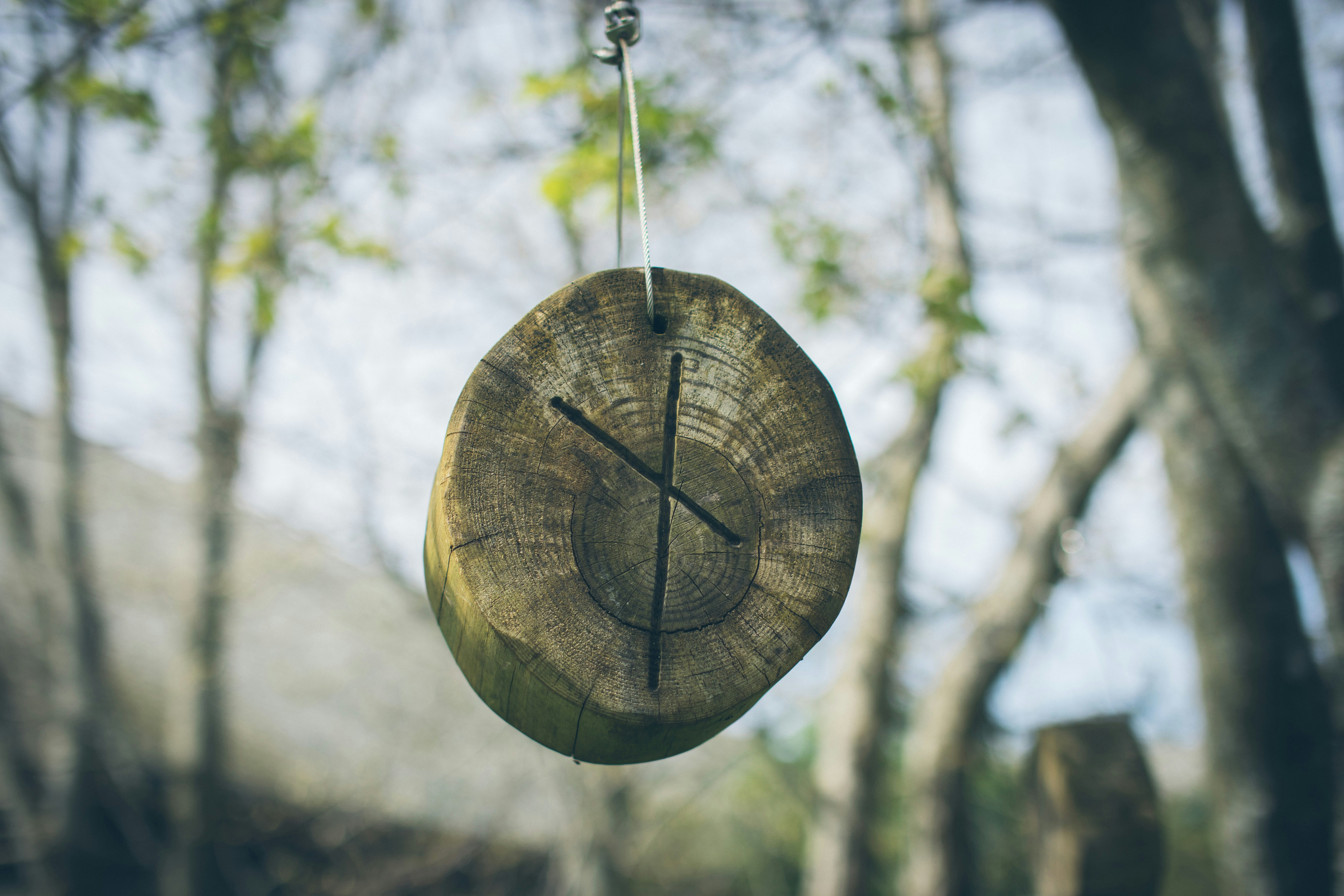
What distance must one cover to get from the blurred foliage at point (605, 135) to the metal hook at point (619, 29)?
2.07 m

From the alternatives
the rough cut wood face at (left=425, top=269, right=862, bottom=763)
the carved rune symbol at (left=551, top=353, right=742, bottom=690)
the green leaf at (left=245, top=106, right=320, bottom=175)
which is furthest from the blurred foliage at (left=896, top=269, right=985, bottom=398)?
the green leaf at (left=245, top=106, right=320, bottom=175)

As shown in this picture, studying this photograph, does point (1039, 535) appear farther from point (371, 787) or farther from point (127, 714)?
point (127, 714)

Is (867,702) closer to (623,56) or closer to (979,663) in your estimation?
(979,663)

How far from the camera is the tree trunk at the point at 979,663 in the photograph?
4.92m

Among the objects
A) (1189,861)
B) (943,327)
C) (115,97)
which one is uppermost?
(115,97)

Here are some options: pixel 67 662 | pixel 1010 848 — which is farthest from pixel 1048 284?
pixel 67 662

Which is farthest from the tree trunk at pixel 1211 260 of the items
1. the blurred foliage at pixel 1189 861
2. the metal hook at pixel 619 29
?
the blurred foliage at pixel 1189 861

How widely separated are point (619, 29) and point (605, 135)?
8.58 feet

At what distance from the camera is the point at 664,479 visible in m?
1.16

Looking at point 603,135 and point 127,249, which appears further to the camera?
point 127,249

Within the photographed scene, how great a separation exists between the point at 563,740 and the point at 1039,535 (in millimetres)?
4510

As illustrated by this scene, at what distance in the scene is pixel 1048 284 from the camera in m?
5.23

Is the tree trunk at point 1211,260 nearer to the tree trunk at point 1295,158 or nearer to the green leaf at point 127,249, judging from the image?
the tree trunk at point 1295,158

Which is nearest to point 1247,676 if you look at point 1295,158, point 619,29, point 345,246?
point 1295,158
